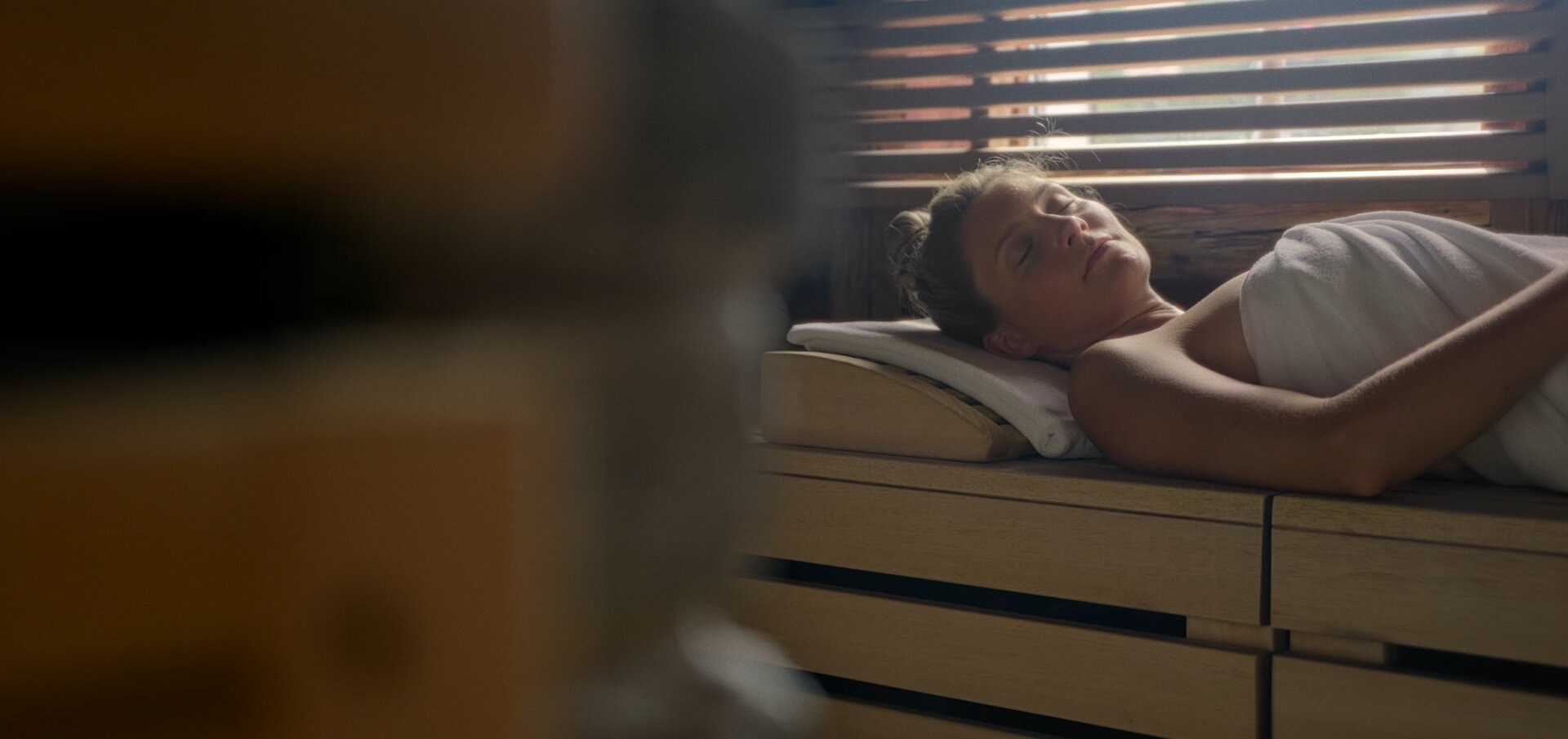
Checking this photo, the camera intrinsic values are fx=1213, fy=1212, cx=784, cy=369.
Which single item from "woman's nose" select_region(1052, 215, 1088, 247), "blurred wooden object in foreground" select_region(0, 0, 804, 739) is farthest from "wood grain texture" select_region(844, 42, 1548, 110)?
"blurred wooden object in foreground" select_region(0, 0, 804, 739)

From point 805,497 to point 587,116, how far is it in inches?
73.9

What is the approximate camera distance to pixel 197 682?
0.13 m

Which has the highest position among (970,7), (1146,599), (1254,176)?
(970,7)

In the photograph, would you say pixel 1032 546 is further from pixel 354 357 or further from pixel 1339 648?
pixel 354 357


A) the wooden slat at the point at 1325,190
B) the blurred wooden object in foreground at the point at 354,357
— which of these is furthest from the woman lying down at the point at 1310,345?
the blurred wooden object in foreground at the point at 354,357

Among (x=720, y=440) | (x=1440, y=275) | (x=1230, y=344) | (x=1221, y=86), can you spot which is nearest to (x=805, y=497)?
(x=1230, y=344)

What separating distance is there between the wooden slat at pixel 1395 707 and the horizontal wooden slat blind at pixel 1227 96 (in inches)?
44.7

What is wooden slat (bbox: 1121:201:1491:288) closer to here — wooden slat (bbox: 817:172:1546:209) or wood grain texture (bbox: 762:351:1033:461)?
wooden slat (bbox: 817:172:1546:209)

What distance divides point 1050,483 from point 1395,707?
0.52m

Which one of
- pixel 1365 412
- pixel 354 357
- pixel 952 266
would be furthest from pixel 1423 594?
pixel 354 357

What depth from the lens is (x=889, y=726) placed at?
189 cm

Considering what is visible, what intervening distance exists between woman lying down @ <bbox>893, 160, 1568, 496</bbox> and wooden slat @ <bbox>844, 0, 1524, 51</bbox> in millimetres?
550

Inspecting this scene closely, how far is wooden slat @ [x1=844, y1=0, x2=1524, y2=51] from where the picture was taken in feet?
7.59

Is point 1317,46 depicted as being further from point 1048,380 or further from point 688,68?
point 688,68
